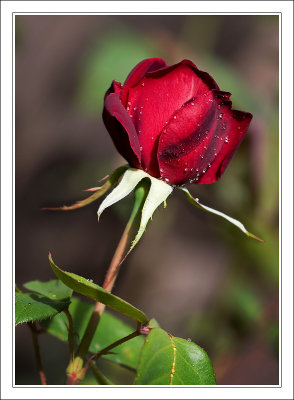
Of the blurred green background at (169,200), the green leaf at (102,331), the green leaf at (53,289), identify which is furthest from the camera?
the blurred green background at (169,200)

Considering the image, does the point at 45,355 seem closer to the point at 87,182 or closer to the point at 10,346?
the point at 87,182

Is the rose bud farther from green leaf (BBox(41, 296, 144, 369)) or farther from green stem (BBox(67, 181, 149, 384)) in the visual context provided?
green leaf (BBox(41, 296, 144, 369))

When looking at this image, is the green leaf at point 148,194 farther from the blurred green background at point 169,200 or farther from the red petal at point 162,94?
the blurred green background at point 169,200

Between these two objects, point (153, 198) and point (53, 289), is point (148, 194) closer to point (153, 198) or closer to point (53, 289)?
point (153, 198)

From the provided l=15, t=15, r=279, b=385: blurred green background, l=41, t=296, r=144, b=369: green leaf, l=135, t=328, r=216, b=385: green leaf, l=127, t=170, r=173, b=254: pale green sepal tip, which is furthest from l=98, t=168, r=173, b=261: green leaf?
l=15, t=15, r=279, b=385: blurred green background

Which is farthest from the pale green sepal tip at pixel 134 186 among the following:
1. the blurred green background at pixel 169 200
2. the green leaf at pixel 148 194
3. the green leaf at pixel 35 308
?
the blurred green background at pixel 169 200
